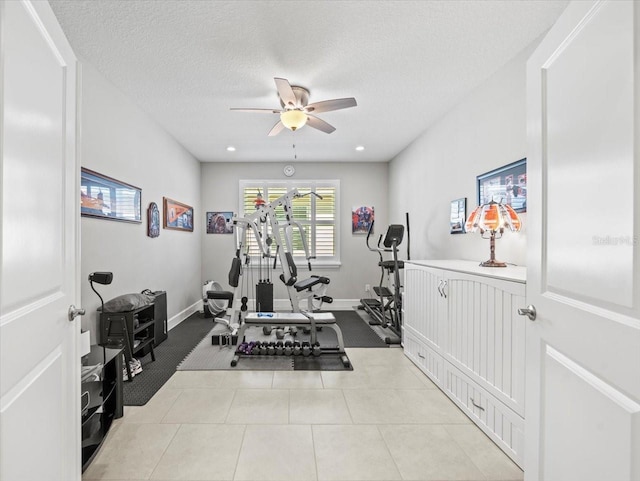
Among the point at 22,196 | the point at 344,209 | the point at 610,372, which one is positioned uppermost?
the point at 344,209

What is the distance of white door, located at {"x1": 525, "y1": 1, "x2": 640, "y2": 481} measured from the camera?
0.78 meters

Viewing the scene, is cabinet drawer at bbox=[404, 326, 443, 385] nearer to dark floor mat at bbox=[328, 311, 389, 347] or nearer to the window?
dark floor mat at bbox=[328, 311, 389, 347]

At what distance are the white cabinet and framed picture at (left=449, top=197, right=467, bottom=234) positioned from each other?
2.22 ft

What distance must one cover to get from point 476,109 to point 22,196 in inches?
133

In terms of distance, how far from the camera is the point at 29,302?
0.95m

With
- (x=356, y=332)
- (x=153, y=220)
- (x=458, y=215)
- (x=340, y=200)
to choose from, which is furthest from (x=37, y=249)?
(x=340, y=200)

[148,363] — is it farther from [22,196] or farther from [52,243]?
[22,196]

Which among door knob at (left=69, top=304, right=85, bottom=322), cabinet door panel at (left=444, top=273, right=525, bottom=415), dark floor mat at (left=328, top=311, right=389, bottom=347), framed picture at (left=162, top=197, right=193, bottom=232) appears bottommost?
dark floor mat at (left=328, top=311, right=389, bottom=347)

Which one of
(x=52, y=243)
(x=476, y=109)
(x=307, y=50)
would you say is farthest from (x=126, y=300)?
(x=476, y=109)

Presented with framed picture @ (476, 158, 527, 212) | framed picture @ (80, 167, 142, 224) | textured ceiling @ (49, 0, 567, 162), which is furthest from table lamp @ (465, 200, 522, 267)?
framed picture @ (80, 167, 142, 224)

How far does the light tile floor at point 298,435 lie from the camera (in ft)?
5.46

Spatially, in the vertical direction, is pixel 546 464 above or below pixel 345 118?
below

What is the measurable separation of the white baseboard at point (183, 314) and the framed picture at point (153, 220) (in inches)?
50.8

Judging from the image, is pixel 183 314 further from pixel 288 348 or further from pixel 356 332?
pixel 356 332
